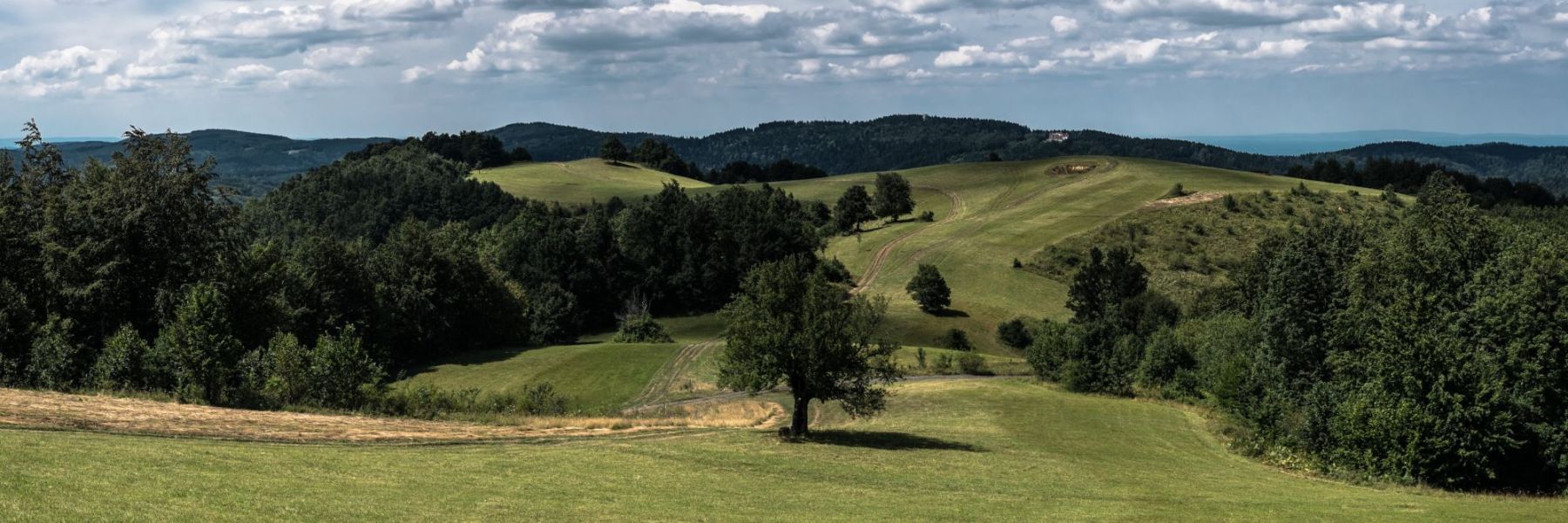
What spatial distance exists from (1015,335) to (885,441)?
64.0m

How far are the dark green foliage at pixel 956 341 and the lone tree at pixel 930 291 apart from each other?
22.6 ft

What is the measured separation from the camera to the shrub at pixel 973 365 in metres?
87.7

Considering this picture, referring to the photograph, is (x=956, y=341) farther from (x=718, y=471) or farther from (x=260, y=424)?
(x=260, y=424)

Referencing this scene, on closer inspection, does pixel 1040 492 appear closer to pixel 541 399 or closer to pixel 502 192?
pixel 541 399

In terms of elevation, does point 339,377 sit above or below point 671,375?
above

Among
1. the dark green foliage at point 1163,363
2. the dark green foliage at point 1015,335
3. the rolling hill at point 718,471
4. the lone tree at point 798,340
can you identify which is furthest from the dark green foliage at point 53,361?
the dark green foliage at point 1015,335

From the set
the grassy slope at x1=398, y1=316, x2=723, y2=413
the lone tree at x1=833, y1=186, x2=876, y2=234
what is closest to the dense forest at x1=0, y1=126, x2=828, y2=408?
the grassy slope at x1=398, y1=316, x2=723, y2=413

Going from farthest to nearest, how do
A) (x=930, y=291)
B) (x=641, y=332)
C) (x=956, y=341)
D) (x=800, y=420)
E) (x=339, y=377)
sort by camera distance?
(x=930, y=291), (x=956, y=341), (x=641, y=332), (x=339, y=377), (x=800, y=420)

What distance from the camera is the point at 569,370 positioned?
83438 mm

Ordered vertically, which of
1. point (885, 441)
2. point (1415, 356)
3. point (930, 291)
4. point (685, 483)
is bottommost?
point (930, 291)

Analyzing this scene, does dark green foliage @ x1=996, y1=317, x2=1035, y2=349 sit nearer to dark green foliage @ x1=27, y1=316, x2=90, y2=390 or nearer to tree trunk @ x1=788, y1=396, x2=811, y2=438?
tree trunk @ x1=788, y1=396, x2=811, y2=438

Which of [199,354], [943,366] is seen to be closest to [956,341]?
[943,366]

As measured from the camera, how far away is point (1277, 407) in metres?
52.8

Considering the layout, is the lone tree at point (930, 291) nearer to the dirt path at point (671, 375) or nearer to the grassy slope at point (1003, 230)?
the grassy slope at point (1003, 230)
